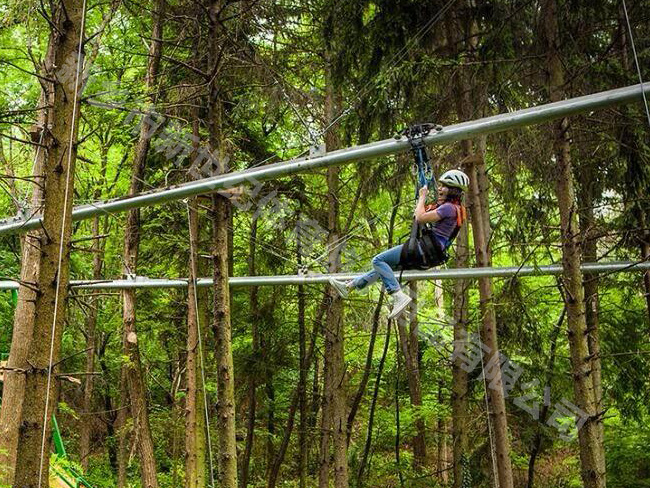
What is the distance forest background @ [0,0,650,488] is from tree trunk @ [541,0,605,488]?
0.02 meters

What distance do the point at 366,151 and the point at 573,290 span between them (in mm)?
2676

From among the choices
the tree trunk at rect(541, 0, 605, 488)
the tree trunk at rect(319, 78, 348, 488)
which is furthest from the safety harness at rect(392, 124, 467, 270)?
the tree trunk at rect(319, 78, 348, 488)

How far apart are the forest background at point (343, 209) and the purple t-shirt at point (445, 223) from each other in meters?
1.23

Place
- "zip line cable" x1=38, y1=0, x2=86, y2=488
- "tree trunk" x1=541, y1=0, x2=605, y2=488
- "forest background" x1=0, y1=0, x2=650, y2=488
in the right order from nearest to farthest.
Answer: "zip line cable" x1=38, y1=0, x2=86, y2=488 < "tree trunk" x1=541, y1=0, x2=605, y2=488 < "forest background" x1=0, y1=0, x2=650, y2=488

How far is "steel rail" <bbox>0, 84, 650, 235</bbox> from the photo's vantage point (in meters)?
4.25

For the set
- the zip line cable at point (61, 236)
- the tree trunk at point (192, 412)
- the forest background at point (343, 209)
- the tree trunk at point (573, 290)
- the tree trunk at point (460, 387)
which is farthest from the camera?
the tree trunk at point (460, 387)

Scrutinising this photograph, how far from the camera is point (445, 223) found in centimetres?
554

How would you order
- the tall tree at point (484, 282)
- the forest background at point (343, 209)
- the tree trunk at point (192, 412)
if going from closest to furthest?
the forest background at point (343, 209)
the tall tree at point (484, 282)
the tree trunk at point (192, 412)

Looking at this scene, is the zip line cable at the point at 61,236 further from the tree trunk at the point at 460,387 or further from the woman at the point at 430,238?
the tree trunk at the point at 460,387

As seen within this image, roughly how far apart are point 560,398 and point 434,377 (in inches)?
205

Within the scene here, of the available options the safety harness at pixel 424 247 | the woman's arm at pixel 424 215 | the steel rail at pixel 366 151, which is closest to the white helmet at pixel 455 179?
the safety harness at pixel 424 247

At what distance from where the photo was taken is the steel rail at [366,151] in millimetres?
4250

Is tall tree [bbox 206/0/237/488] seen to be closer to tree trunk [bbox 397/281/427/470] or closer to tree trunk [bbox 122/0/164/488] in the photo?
tree trunk [bbox 122/0/164/488]

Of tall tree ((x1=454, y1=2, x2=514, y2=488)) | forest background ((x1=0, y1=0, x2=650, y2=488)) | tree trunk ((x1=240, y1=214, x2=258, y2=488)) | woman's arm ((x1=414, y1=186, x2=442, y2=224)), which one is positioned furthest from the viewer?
tree trunk ((x1=240, y1=214, x2=258, y2=488))
